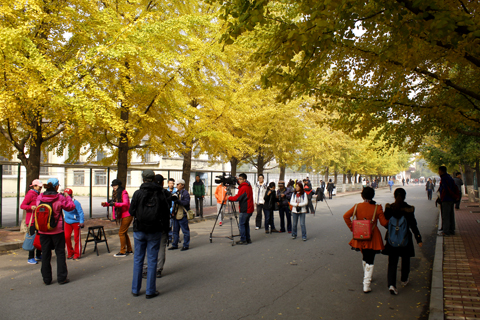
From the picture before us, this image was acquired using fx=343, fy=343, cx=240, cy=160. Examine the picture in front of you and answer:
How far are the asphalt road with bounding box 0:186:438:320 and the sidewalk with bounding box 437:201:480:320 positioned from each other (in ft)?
1.12

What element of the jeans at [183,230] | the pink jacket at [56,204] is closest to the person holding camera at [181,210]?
the jeans at [183,230]

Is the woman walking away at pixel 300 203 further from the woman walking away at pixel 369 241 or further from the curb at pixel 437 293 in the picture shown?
the woman walking away at pixel 369 241

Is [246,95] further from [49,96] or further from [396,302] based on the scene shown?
[396,302]

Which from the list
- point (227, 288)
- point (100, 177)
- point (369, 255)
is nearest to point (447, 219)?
point (369, 255)

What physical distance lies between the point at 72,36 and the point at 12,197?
7.38 metres

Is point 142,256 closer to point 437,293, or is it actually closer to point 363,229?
point 363,229

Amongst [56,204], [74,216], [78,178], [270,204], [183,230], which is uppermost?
[78,178]

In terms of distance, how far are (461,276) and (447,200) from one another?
15.5 ft

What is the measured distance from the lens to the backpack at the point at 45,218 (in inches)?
226

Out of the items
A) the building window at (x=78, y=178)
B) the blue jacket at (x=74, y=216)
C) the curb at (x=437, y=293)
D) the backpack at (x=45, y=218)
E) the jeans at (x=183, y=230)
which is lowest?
the curb at (x=437, y=293)

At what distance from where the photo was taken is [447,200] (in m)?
10.1

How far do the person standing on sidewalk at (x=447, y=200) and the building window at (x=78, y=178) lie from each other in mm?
14316

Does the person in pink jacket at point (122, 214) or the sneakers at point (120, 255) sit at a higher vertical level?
the person in pink jacket at point (122, 214)

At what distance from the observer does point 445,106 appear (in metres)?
7.42
